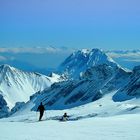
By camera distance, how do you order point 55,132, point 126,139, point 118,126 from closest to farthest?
point 126,139
point 55,132
point 118,126

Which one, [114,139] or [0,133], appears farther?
[0,133]

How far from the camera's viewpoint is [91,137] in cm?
3403

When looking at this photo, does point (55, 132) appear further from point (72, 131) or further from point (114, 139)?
point (114, 139)

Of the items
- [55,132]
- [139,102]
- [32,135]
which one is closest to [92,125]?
[55,132]

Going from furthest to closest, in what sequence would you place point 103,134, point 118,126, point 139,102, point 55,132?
point 139,102 < point 118,126 < point 55,132 < point 103,134

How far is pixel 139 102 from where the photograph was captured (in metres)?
175

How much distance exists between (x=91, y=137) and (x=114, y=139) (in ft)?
7.59

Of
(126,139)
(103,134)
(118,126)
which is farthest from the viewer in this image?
(118,126)

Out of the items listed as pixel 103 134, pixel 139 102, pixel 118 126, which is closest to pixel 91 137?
pixel 103 134

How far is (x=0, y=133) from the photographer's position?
37.7 meters

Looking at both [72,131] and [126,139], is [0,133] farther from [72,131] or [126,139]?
[126,139]

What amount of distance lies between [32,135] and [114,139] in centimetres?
755

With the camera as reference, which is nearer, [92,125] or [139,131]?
[139,131]

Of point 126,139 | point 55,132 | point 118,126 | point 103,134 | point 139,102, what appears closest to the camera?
point 126,139
